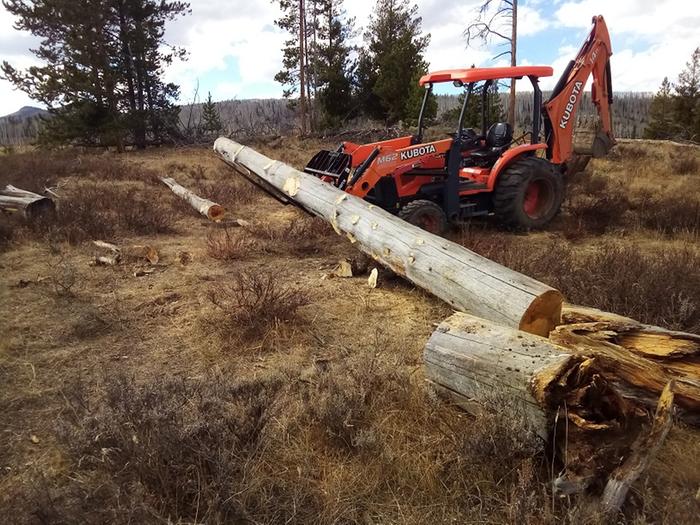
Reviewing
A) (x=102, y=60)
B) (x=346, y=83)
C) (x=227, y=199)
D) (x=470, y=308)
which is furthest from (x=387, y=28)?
(x=470, y=308)

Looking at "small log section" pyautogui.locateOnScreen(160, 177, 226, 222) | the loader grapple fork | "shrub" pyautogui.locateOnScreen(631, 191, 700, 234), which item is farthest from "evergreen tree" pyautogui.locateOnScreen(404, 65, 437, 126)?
the loader grapple fork

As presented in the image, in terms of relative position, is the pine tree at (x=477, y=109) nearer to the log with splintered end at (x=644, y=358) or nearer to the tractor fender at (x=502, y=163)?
the tractor fender at (x=502, y=163)

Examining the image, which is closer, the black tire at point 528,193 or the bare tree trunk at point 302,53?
the black tire at point 528,193

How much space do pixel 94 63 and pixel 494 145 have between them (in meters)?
18.9

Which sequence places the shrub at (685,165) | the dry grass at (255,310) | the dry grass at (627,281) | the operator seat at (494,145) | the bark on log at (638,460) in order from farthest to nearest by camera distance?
1. the shrub at (685,165)
2. the operator seat at (494,145)
3. the dry grass at (255,310)
4. the dry grass at (627,281)
5. the bark on log at (638,460)

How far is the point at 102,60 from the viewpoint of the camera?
21.0 metres

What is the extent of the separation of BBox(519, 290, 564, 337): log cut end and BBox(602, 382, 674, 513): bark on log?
1.06m

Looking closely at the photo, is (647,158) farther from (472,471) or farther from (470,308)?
(472,471)

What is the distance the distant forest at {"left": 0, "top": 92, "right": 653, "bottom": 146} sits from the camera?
29838mm

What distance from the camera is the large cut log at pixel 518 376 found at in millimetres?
2539

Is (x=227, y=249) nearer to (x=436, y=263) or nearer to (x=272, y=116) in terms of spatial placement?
(x=436, y=263)

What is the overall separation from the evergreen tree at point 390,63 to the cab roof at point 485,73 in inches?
739

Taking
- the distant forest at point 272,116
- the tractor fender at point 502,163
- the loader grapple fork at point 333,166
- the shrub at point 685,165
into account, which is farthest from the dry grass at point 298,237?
the distant forest at point 272,116

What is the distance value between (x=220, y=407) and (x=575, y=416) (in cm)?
196
